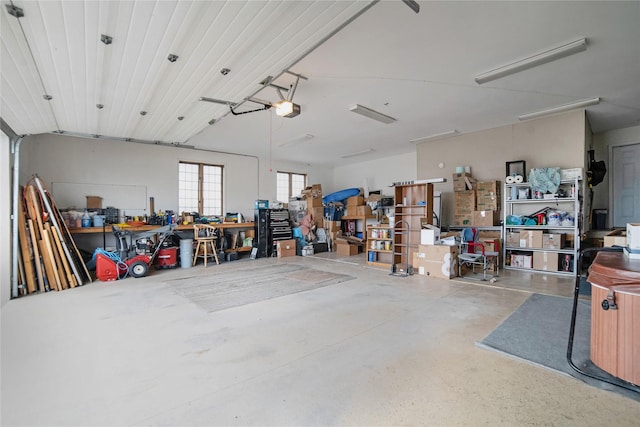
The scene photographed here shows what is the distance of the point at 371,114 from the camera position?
5.49m

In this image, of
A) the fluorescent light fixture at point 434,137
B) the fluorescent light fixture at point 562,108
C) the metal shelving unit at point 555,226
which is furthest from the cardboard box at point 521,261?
the fluorescent light fixture at point 434,137

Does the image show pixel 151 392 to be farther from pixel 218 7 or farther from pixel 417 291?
pixel 417 291

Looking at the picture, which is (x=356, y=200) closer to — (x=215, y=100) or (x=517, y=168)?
(x=517, y=168)

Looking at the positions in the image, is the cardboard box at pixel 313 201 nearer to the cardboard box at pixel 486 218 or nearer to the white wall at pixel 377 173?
the white wall at pixel 377 173

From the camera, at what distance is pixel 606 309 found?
1.98 m

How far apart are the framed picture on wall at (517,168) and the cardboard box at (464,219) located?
48.3 inches

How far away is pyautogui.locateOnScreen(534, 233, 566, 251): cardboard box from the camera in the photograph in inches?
215

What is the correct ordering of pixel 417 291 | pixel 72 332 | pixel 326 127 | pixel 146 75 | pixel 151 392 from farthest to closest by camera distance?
pixel 326 127 → pixel 417 291 → pixel 146 75 → pixel 72 332 → pixel 151 392

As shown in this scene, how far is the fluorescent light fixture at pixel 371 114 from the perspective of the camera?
5188 mm

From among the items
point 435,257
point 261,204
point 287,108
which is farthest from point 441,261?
point 261,204

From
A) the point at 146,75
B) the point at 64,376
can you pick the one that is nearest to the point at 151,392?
the point at 64,376

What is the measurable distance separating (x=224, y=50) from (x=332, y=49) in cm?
130

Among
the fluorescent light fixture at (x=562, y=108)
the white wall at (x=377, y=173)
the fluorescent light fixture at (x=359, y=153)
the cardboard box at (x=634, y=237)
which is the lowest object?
the cardboard box at (x=634, y=237)

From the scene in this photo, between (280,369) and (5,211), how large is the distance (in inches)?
202
